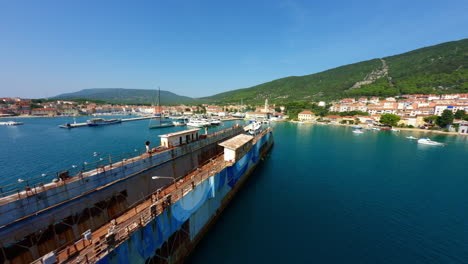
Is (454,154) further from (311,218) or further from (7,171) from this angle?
(7,171)

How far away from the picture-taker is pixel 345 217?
20.5 metres

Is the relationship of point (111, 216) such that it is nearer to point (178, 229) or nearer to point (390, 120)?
point (178, 229)

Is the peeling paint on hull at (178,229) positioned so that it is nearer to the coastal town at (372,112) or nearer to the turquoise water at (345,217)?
the turquoise water at (345,217)

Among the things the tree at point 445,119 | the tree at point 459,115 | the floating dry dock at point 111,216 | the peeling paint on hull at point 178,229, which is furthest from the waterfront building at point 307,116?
the peeling paint on hull at point 178,229

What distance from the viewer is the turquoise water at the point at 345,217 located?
616 inches

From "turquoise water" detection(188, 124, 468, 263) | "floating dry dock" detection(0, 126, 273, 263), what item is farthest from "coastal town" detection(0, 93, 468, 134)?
"floating dry dock" detection(0, 126, 273, 263)

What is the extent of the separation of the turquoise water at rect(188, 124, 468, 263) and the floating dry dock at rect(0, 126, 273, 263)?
3.31 metres

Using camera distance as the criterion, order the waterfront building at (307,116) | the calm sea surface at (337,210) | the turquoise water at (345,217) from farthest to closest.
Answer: the waterfront building at (307,116) → the calm sea surface at (337,210) → the turquoise water at (345,217)

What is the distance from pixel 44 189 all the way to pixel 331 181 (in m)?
36.1

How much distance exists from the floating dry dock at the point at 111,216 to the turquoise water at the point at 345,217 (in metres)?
3.31

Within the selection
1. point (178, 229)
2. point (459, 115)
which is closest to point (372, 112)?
point (459, 115)

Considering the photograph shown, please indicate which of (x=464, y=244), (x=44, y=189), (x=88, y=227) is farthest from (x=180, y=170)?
(x=464, y=244)

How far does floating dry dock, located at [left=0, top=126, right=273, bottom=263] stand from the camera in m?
Result: 10.6

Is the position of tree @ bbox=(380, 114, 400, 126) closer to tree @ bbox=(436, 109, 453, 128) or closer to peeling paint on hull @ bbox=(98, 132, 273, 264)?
tree @ bbox=(436, 109, 453, 128)
